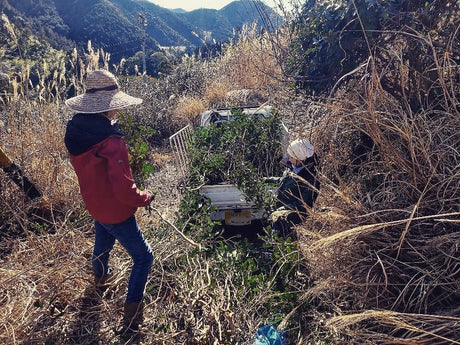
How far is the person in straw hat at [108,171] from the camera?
94.4 inches

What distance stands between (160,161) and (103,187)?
16.2ft

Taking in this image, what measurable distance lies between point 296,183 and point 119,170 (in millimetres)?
1949

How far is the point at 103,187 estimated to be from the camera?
250cm

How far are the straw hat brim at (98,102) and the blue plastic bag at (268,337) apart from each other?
2062 millimetres

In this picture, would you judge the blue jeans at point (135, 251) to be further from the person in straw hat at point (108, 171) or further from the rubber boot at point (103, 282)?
the rubber boot at point (103, 282)

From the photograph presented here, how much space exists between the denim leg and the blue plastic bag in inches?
57.9

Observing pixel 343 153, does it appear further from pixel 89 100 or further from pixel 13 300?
pixel 13 300

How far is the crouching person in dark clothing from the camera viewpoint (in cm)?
357

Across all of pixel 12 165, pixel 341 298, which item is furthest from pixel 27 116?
pixel 341 298

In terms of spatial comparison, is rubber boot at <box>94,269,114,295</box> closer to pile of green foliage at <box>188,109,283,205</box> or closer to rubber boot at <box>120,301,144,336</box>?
rubber boot at <box>120,301,144,336</box>

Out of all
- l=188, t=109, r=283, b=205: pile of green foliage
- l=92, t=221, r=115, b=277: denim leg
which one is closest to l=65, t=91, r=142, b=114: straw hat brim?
l=92, t=221, r=115, b=277: denim leg

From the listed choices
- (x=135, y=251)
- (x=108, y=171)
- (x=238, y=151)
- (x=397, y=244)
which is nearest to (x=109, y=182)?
(x=108, y=171)

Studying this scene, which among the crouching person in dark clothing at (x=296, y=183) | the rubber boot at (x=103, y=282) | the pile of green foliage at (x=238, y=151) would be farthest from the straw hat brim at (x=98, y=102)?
the pile of green foliage at (x=238, y=151)

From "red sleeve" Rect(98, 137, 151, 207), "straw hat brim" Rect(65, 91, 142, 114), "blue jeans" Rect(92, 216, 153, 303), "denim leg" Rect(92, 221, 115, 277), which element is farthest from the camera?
"denim leg" Rect(92, 221, 115, 277)
